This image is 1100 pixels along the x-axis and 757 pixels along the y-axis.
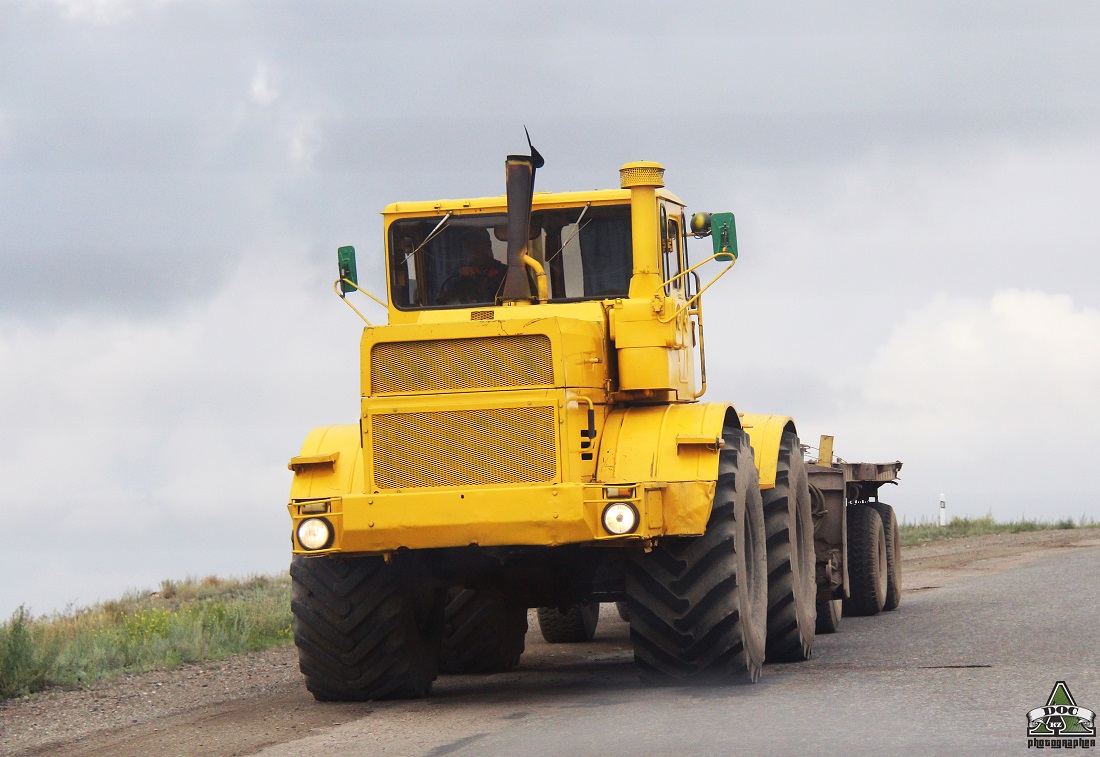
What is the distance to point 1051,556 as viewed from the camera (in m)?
27.5

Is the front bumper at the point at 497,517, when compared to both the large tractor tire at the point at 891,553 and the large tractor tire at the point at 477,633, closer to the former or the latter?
the large tractor tire at the point at 477,633

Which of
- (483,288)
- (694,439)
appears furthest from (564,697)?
(483,288)

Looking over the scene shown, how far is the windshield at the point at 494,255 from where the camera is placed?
13523 mm

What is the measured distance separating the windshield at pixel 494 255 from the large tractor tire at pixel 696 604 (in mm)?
2255

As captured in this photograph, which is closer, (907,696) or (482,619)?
(907,696)

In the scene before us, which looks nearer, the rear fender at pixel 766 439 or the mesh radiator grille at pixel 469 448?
the mesh radiator grille at pixel 469 448

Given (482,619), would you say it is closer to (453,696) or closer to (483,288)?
(453,696)

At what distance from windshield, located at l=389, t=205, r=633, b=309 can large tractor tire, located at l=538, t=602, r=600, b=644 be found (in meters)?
5.21

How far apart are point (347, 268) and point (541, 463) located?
3111mm

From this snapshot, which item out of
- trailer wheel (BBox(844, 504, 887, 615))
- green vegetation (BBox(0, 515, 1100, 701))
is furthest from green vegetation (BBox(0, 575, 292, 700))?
trailer wheel (BBox(844, 504, 887, 615))

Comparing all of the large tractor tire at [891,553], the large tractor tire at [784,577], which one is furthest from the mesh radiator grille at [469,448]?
the large tractor tire at [891,553]

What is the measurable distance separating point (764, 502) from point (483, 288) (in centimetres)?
306

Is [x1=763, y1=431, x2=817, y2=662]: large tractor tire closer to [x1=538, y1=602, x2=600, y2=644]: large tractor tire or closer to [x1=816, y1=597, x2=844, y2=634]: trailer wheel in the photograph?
[x1=816, y1=597, x2=844, y2=634]: trailer wheel

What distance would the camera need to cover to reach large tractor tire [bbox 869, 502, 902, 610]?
20203 millimetres
